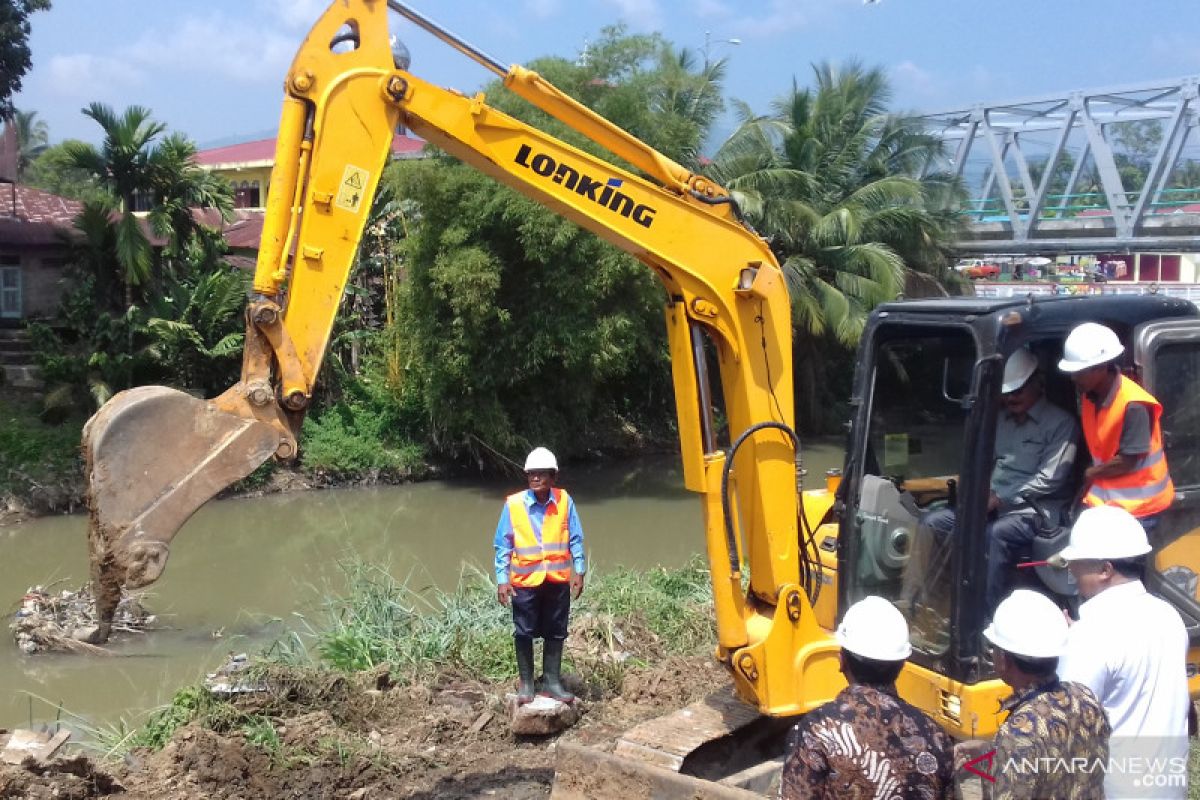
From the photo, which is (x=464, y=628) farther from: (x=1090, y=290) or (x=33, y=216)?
(x=33, y=216)

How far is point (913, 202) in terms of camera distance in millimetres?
24203

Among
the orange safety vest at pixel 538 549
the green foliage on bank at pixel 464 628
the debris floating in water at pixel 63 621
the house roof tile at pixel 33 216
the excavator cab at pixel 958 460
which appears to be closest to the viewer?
the excavator cab at pixel 958 460

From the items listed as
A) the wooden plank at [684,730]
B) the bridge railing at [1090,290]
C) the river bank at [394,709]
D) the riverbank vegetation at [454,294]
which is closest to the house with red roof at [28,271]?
the riverbank vegetation at [454,294]

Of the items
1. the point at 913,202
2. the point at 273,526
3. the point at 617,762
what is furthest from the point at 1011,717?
the point at 913,202

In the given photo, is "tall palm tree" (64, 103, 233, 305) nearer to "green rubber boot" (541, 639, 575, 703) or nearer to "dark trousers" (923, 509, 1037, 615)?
"green rubber boot" (541, 639, 575, 703)

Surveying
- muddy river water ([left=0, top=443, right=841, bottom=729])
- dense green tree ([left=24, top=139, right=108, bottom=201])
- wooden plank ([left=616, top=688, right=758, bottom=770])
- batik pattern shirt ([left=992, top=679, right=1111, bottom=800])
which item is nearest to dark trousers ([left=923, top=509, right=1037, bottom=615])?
wooden plank ([left=616, top=688, right=758, bottom=770])

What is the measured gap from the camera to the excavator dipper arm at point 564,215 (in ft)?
13.2

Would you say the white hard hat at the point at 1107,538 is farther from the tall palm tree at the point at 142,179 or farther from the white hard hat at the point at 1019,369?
the tall palm tree at the point at 142,179

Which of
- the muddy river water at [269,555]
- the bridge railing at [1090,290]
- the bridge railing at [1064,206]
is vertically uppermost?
the bridge railing at [1064,206]

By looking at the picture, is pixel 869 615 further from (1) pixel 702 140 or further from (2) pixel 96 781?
(1) pixel 702 140

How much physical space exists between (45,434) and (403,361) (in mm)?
5962

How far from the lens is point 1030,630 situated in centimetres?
297

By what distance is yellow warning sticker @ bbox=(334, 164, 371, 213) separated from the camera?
4449 mm

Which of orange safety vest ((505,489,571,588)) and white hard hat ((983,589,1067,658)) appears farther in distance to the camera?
orange safety vest ((505,489,571,588))
